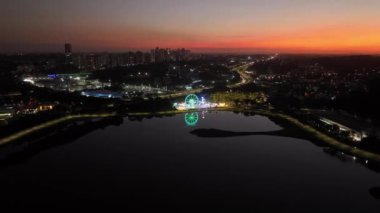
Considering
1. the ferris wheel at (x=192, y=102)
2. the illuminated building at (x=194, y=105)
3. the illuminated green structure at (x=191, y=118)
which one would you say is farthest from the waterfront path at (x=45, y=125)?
the ferris wheel at (x=192, y=102)

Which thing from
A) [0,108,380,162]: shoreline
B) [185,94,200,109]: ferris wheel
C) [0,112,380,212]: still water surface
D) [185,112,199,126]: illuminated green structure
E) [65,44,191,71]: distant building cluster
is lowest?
[0,112,380,212]: still water surface

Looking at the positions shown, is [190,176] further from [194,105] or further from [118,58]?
[118,58]

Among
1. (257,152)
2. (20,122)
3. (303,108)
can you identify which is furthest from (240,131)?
(20,122)

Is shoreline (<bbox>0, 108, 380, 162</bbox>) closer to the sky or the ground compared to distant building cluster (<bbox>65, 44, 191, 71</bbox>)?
closer to the ground

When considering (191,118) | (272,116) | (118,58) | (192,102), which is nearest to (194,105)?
(192,102)

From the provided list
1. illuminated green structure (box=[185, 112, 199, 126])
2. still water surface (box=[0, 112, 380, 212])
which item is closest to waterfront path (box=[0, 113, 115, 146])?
still water surface (box=[0, 112, 380, 212])

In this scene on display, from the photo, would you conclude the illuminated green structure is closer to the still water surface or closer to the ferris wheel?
the ferris wheel
